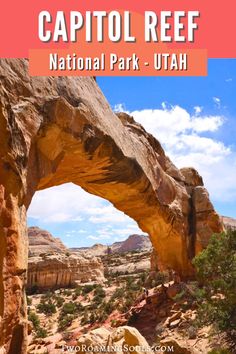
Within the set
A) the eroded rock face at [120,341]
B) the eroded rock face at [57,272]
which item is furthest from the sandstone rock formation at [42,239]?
the eroded rock face at [120,341]

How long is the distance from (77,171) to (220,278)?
5645 millimetres

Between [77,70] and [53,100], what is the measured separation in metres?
1.70

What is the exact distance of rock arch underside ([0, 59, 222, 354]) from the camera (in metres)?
7.33

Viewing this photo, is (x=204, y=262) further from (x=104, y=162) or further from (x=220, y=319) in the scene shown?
(x=104, y=162)

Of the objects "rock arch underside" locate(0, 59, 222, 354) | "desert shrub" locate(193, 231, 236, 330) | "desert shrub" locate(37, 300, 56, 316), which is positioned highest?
"rock arch underside" locate(0, 59, 222, 354)

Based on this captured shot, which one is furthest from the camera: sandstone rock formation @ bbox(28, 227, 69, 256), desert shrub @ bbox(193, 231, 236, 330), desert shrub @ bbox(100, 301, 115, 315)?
sandstone rock formation @ bbox(28, 227, 69, 256)

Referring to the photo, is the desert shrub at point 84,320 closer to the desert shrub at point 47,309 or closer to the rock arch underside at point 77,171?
the rock arch underside at point 77,171

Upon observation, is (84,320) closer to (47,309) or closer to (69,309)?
(69,309)

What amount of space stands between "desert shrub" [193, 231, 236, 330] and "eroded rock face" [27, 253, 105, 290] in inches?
1036

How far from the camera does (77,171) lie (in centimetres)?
1288

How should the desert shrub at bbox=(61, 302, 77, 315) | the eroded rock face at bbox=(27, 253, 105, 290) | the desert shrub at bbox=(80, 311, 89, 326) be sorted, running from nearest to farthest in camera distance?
the desert shrub at bbox=(80, 311, 89, 326) → the desert shrub at bbox=(61, 302, 77, 315) → the eroded rock face at bbox=(27, 253, 105, 290)

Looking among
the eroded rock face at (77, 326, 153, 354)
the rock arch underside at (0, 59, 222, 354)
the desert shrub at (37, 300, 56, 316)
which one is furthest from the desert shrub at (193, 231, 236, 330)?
the desert shrub at (37, 300, 56, 316)

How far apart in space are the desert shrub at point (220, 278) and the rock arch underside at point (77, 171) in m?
4.11

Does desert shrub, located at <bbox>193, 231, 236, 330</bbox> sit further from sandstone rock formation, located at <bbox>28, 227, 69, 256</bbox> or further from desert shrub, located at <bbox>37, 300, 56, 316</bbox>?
sandstone rock formation, located at <bbox>28, 227, 69, 256</bbox>
